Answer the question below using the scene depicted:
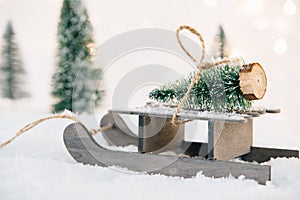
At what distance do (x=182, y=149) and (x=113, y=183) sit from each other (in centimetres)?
53

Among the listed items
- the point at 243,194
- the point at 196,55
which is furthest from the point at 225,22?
the point at 243,194

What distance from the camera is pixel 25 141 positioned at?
1523 mm

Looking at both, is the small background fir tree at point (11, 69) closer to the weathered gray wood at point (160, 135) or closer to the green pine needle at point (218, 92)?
the weathered gray wood at point (160, 135)

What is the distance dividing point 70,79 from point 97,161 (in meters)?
1.29

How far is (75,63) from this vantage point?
2373 millimetres

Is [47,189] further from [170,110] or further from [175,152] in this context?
[175,152]

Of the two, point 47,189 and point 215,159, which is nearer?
point 47,189

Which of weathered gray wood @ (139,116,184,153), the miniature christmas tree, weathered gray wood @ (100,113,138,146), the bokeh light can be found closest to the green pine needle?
the miniature christmas tree

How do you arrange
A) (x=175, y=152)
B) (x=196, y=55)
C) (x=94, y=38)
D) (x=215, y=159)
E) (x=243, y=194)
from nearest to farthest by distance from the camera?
1. (x=243, y=194)
2. (x=215, y=159)
3. (x=175, y=152)
4. (x=196, y=55)
5. (x=94, y=38)

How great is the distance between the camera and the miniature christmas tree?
1121 mm

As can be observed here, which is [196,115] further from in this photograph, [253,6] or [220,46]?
[253,6]

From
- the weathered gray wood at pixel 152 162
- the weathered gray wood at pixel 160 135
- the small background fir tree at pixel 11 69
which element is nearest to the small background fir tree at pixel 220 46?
the weathered gray wood at pixel 160 135

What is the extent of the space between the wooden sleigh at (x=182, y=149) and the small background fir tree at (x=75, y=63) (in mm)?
1043

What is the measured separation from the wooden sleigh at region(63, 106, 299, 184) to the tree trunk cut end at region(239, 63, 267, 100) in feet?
0.19
